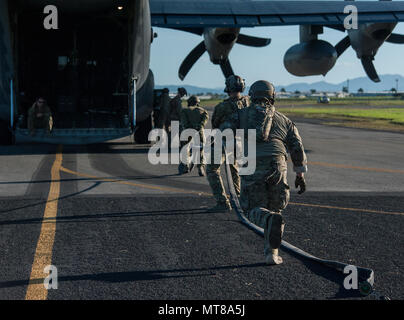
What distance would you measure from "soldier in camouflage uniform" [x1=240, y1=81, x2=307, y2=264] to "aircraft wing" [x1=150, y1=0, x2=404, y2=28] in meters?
11.7

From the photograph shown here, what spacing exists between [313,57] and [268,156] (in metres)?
14.2

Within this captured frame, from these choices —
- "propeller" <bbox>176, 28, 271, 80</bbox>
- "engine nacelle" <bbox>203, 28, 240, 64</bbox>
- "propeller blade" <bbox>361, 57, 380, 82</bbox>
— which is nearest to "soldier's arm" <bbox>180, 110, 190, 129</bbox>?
"engine nacelle" <bbox>203, 28, 240, 64</bbox>

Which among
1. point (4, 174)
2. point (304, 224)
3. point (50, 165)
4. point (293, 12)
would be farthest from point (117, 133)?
point (304, 224)

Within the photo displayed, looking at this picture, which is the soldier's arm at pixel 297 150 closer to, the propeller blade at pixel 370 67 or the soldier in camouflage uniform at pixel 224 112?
the soldier in camouflage uniform at pixel 224 112

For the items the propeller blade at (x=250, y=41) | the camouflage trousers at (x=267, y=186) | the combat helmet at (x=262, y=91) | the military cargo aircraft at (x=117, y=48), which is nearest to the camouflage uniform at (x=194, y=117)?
the military cargo aircraft at (x=117, y=48)

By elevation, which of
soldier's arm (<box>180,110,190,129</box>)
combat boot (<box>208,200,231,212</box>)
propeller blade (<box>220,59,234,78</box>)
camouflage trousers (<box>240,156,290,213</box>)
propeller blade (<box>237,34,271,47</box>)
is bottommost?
combat boot (<box>208,200,231,212</box>)

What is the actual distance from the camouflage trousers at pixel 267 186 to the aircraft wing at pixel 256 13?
39.1 feet

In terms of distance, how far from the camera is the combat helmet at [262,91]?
5.90m

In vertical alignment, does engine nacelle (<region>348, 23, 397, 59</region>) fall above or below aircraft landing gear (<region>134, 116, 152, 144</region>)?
above

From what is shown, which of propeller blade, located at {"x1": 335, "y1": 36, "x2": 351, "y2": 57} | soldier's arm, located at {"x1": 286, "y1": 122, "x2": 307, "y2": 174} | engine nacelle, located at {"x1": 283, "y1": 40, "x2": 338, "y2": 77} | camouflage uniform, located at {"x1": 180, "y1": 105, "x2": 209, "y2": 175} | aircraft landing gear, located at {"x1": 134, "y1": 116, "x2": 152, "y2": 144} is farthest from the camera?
propeller blade, located at {"x1": 335, "y1": 36, "x2": 351, "y2": 57}

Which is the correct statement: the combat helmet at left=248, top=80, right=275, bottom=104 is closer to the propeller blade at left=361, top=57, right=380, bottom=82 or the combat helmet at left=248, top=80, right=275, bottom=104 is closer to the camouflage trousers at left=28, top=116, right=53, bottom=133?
the camouflage trousers at left=28, top=116, right=53, bottom=133

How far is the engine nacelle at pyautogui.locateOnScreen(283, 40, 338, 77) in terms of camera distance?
1916 cm

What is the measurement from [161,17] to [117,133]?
15.8 feet

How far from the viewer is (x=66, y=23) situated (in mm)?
17766
